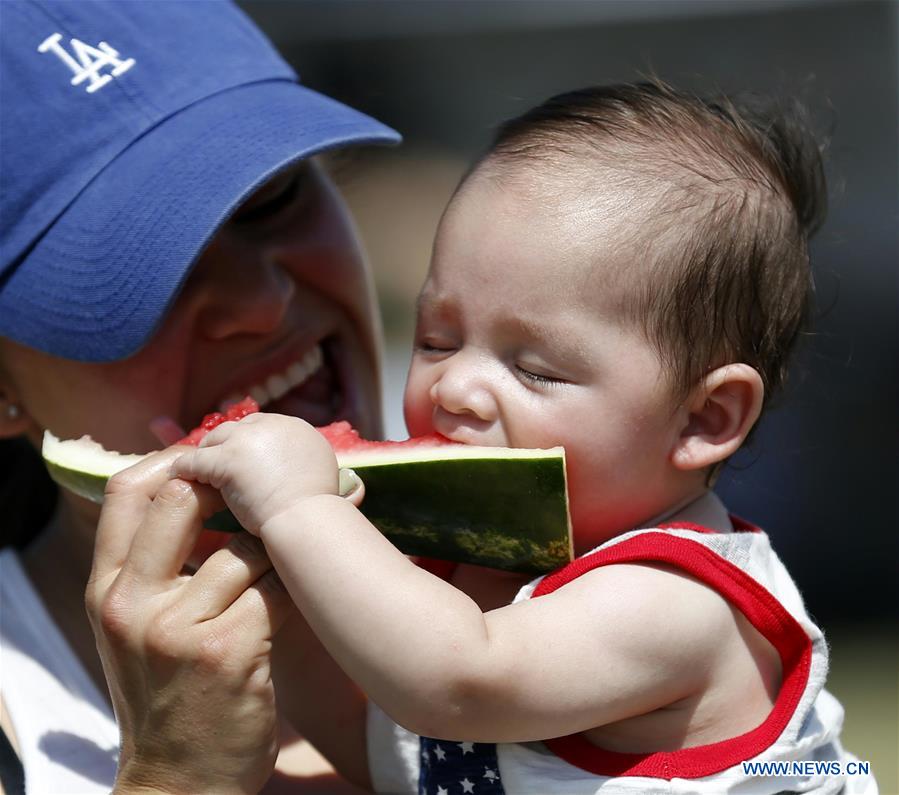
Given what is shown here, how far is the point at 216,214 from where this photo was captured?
2936 mm

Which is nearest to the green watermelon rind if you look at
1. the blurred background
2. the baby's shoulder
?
the baby's shoulder

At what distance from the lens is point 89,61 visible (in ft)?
10.2

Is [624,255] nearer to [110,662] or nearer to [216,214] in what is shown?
[216,214]

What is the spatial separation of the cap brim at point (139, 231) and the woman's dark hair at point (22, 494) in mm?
1161

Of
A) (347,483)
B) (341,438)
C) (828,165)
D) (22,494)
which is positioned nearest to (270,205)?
(341,438)

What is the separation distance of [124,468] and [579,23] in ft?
35.4

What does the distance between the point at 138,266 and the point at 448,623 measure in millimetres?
1358

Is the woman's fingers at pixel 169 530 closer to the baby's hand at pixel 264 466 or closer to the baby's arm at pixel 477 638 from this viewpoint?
the baby's hand at pixel 264 466

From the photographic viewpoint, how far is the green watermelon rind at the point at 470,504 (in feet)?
7.70

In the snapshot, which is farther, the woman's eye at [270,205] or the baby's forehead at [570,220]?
the woman's eye at [270,205]

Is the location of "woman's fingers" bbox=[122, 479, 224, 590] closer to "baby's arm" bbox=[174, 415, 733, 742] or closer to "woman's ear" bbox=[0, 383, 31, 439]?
"baby's arm" bbox=[174, 415, 733, 742]

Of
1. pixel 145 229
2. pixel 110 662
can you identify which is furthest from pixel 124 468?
pixel 145 229

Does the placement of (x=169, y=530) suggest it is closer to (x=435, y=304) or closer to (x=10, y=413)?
(x=435, y=304)

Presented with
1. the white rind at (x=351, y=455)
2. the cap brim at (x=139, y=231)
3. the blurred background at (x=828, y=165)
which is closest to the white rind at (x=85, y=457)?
the white rind at (x=351, y=455)
